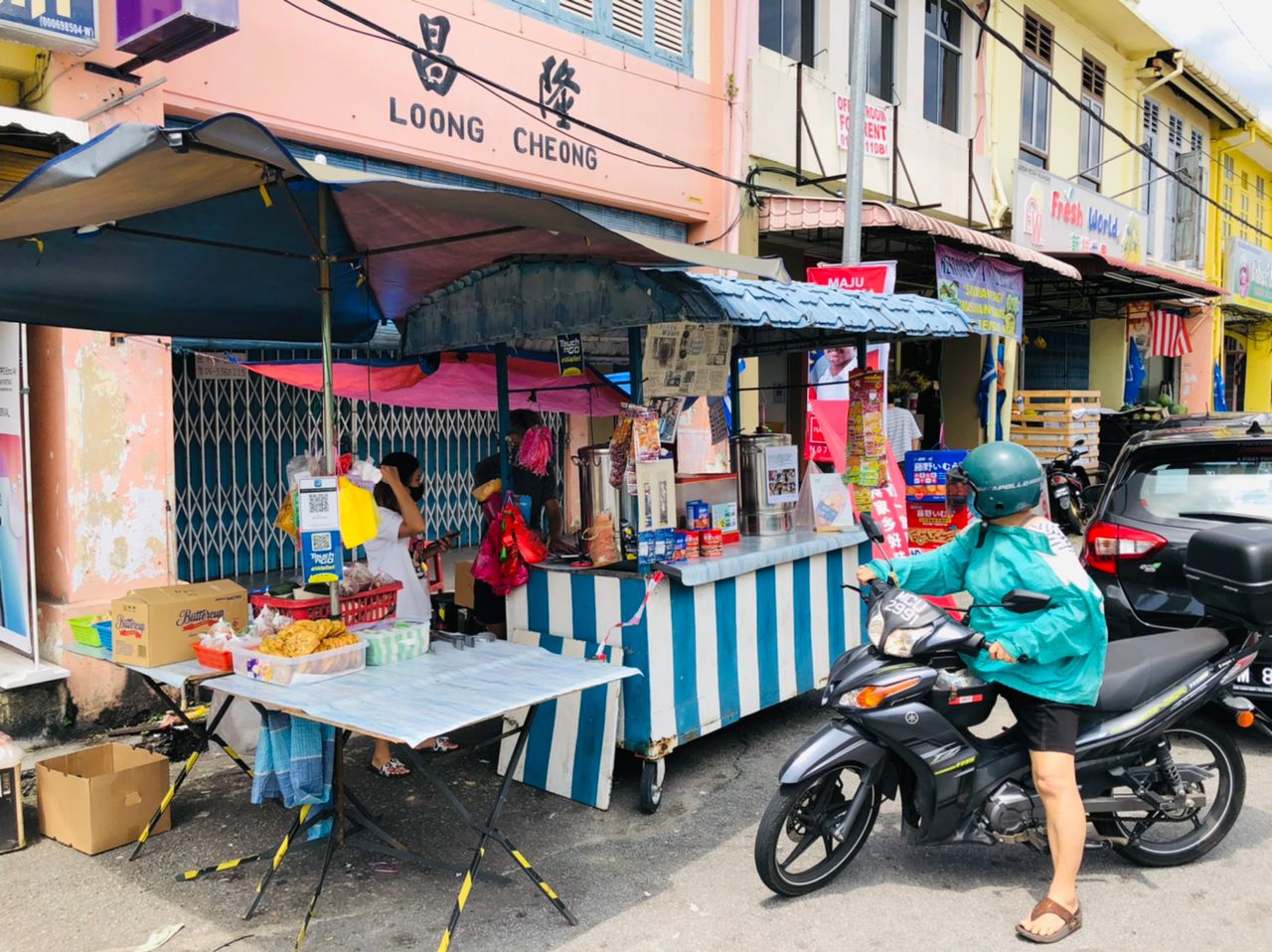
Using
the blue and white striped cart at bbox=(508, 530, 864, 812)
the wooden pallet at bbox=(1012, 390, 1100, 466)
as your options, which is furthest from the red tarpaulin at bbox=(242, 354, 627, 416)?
the wooden pallet at bbox=(1012, 390, 1100, 466)

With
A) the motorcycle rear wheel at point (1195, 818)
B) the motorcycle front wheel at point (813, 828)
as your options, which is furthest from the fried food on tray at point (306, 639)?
the motorcycle rear wheel at point (1195, 818)

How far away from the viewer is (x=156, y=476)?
221 inches

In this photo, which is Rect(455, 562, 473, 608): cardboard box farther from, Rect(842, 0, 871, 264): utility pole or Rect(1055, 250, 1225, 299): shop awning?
Rect(1055, 250, 1225, 299): shop awning

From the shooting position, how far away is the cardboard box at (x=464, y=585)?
6719 mm

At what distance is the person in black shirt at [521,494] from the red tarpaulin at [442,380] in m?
0.50

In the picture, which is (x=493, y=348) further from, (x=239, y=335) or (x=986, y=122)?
(x=986, y=122)

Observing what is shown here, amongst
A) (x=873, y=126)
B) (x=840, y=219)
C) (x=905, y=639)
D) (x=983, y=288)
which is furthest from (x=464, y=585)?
(x=873, y=126)

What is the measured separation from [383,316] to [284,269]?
3.15ft

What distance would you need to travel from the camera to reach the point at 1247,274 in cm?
2197

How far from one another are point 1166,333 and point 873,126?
882 cm

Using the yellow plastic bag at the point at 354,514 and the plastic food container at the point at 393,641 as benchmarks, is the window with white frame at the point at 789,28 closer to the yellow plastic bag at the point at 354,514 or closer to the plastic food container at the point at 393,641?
the yellow plastic bag at the point at 354,514

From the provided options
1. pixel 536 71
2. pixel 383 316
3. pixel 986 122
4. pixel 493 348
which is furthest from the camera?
pixel 986 122

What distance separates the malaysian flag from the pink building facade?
10.5 metres

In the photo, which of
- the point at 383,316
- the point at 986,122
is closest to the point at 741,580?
the point at 383,316
